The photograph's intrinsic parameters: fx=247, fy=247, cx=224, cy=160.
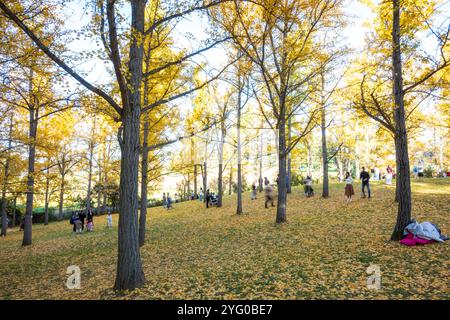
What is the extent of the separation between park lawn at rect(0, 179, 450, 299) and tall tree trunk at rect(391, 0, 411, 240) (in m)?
0.77

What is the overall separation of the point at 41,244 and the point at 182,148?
20884 millimetres

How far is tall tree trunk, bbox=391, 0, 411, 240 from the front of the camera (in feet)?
23.4

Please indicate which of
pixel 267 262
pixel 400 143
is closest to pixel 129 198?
pixel 267 262

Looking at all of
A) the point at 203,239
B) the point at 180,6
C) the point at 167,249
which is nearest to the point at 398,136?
the point at 180,6

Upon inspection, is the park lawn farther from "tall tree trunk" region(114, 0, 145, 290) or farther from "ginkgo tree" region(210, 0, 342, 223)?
"ginkgo tree" region(210, 0, 342, 223)

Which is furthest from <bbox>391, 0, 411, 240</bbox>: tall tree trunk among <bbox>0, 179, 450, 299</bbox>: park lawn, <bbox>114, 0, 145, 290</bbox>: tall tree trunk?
<bbox>114, 0, 145, 290</bbox>: tall tree trunk

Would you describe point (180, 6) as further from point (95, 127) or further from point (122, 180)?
point (95, 127)

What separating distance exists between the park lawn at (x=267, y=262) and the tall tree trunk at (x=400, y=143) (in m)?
0.77

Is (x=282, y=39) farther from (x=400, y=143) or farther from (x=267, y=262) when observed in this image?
(x=267, y=262)

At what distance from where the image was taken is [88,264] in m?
8.38

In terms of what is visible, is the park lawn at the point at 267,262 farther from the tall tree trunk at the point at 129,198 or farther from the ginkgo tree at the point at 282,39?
the ginkgo tree at the point at 282,39

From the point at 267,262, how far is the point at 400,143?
5211 millimetres

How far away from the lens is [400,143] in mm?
7285
